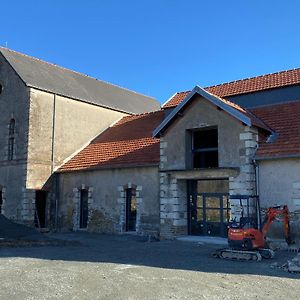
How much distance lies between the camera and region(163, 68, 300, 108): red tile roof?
18.5 metres

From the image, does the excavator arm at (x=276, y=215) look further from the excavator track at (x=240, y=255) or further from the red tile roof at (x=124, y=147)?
the red tile roof at (x=124, y=147)

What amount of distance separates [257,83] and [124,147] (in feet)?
24.8

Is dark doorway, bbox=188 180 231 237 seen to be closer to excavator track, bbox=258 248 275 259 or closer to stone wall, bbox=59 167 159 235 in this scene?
stone wall, bbox=59 167 159 235

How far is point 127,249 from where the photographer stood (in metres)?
14.4

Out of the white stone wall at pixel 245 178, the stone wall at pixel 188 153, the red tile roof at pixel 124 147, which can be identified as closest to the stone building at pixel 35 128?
the red tile roof at pixel 124 147

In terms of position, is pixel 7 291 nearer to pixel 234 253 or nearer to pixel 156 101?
pixel 234 253

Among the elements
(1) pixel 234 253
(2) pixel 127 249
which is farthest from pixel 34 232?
(1) pixel 234 253

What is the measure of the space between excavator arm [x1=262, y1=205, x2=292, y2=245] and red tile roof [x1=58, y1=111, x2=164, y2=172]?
6.32 m

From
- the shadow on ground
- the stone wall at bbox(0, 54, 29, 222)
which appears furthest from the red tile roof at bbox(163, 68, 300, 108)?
the shadow on ground

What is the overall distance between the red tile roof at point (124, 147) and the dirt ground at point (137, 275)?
252 inches

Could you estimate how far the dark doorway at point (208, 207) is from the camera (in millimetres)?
16656

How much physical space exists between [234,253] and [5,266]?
6.51 meters

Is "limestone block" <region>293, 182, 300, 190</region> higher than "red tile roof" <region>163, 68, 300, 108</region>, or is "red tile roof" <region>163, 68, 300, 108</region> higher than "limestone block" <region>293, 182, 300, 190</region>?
"red tile roof" <region>163, 68, 300, 108</region>

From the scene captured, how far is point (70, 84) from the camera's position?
84.2 ft
